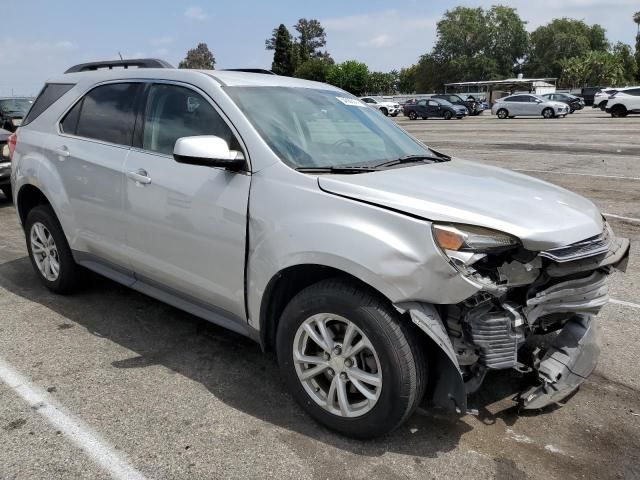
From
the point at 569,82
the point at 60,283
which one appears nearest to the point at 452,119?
the point at 60,283

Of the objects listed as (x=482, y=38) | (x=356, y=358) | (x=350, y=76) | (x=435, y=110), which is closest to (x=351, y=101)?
(x=356, y=358)

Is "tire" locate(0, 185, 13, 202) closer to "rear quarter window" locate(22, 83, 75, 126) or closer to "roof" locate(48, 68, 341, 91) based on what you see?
"rear quarter window" locate(22, 83, 75, 126)

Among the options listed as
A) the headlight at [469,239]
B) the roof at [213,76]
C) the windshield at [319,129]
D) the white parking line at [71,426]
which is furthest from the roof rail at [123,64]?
the headlight at [469,239]

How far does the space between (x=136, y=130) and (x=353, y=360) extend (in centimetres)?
225

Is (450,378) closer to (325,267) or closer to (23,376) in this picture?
(325,267)

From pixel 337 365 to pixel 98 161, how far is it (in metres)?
2.37

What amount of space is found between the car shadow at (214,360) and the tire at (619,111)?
31714 millimetres

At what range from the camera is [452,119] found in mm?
36906

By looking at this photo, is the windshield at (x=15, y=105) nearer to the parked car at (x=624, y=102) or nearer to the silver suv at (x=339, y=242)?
the silver suv at (x=339, y=242)

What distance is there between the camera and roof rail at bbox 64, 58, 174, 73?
15.2ft

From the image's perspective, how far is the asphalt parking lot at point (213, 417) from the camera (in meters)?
2.72

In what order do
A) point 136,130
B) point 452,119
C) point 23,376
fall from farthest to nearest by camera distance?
point 452,119, point 136,130, point 23,376

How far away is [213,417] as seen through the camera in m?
3.12

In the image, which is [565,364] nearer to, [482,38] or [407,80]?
[482,38]
